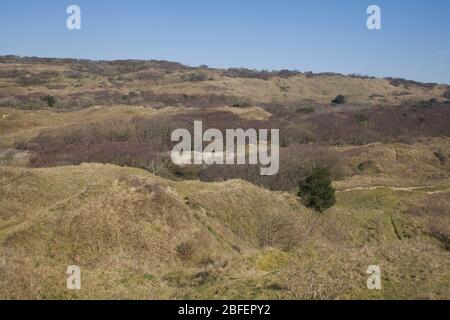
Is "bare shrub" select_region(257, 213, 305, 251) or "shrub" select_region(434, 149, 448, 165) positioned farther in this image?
"shrub" select_region(434, 149, 448, 165)

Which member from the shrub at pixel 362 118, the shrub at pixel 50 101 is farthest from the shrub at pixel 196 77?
the shrub at pixel 362 118

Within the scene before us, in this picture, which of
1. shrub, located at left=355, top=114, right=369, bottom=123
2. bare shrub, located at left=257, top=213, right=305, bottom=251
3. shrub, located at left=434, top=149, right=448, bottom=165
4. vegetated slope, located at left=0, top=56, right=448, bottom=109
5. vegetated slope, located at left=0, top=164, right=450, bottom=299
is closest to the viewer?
vegetated slope, located at left=0, top=164, right=450, bottom=299

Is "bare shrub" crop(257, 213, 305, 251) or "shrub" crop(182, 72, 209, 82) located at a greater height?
"shrub" crop(182, 72, 209, 82)

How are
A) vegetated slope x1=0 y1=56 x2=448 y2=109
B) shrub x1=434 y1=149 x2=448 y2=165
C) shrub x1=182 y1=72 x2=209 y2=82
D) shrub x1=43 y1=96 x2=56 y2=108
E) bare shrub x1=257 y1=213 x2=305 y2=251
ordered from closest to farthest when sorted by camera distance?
1. bare shrub x1=257 y1=213 x2=305 y2=251
2. shrub x1=434 y1=149 x2=448 y2=165
3. shrub x1=43 y1=96 x2=56 y2=108
4. vegetated slope x1=0 y1=56 x2=448 y2=109
5. shrub x1=182 y1=72 x2=209 y2=82

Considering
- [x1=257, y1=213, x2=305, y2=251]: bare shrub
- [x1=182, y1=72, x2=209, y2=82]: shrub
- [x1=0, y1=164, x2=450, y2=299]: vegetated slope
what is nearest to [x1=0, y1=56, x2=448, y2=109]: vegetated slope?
[x1=182, y1=72, x2=209, y2=82]: shrub

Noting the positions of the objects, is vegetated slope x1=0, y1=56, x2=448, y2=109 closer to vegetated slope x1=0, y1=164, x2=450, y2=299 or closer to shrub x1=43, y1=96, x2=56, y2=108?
shrub x1=43, y1=96, x2=56, y2=108

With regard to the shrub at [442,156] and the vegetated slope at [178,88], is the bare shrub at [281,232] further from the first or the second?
the vegetated slope at [178,88]
